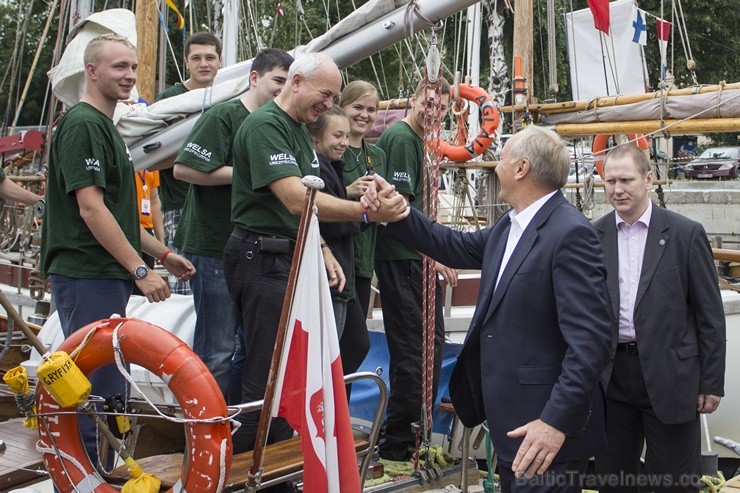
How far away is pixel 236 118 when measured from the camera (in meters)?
A: 4.57

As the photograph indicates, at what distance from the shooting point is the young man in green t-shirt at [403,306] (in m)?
5.27

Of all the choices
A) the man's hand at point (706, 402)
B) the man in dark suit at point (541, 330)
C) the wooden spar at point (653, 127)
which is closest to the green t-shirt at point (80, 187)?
the man in dark suit at point (541, 330)

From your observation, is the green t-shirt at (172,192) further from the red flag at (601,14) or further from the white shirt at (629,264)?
the red flag at (601,14)

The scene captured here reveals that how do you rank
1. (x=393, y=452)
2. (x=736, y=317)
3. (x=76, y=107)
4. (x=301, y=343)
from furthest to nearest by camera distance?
1. (x=736, y=317)
2. (x=393, y=452)
3. (x=76, y=107)
4. (x=301, y=343)

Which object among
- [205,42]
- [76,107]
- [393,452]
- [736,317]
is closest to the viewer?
[76,107]

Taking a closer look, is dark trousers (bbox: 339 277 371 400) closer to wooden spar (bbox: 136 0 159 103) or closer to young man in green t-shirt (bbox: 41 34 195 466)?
young man in green t-shirt (bbox: 41 34 195 466)

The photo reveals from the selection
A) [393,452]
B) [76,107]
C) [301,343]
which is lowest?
[393,452]

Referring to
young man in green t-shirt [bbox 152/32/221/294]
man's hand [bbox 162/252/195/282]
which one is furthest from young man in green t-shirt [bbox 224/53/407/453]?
young man in green t-shirt [bbox 152/32/221/294]

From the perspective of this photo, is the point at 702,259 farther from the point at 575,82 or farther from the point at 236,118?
the point at 575,82

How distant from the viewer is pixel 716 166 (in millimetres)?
29641

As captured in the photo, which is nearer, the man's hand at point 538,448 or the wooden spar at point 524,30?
the man's hand at point 538,448

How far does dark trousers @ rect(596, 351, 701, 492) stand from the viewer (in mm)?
4227

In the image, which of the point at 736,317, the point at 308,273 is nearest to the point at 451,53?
the point at 736,317

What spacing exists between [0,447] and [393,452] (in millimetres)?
2161
